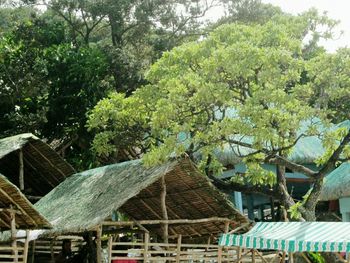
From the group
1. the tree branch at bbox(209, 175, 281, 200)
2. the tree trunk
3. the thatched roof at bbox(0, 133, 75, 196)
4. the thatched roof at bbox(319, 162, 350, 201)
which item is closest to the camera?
the tree trunk

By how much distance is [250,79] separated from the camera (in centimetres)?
1118

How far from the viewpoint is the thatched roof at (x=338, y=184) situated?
47.7 ft

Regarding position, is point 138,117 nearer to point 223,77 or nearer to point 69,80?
point 223,77

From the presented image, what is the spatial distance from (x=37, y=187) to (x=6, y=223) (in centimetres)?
618

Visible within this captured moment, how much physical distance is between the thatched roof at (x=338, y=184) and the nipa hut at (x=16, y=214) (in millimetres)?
7743

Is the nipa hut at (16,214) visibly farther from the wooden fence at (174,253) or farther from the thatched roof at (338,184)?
the thatched roof at (338,184)

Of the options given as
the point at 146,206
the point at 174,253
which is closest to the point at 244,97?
the point at 174,253

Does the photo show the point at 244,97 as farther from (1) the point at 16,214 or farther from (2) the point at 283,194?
(1) the point at 16,214

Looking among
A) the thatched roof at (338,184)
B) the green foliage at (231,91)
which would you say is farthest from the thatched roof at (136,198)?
the thatched roof at (338,184)

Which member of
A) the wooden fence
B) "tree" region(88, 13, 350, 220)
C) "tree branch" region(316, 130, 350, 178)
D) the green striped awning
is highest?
"tree" region(88, 13, 350, 220)

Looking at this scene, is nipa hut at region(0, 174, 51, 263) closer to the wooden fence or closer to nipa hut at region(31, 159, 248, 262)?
nipa hut at region(31, 159, 248, 262)

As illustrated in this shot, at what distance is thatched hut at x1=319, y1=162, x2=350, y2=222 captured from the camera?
14.6m

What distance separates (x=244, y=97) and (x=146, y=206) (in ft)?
10.8

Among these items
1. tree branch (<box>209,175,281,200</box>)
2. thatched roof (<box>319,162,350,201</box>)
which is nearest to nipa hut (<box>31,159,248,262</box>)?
tree branch (<box>209,175,281,200</box>)
